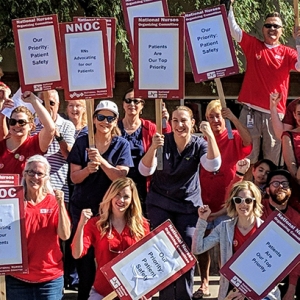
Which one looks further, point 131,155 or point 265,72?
point 265,72

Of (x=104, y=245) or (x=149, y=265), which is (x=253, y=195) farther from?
(x=104, y=245)

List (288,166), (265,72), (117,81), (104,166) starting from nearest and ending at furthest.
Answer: (104,166)
(288,166)
(265,72)
(117,81)

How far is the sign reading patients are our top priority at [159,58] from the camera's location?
6090mm

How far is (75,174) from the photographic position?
609 centimetres

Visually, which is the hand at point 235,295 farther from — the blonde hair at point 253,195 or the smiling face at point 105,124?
the smiling face at point 105,124

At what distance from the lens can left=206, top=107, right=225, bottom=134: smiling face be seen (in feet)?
22.9

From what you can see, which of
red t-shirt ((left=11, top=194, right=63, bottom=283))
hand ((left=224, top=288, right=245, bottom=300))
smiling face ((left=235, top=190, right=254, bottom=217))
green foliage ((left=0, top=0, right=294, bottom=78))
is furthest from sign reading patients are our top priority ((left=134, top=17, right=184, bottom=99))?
green foliage ((left=0, top=0, right=294, bottom=78))

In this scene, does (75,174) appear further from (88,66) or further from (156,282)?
(156,282)

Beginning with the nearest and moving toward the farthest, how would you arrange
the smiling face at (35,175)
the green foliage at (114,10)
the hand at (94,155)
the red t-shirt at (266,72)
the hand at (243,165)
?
the smiling face at (35,175), the hand at (94,155), the hand at (243,165), the red t-shirt at (266,72), the green foliage at (114,10)

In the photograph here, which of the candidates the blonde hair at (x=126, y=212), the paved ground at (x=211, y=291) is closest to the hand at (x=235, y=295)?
the blonde hair at (x=126, y=212)

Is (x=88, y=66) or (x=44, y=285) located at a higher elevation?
(x=88, y=66)

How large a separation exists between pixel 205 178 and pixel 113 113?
3.81 ft

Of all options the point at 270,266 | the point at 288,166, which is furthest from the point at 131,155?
the point at 270,266

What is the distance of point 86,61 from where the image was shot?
19.9ft
